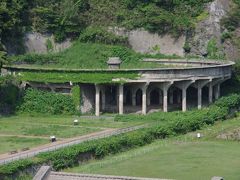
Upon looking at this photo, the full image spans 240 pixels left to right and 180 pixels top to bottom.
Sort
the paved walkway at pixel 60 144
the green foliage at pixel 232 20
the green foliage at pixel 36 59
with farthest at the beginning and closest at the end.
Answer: the green foliage at pixel 232 20
the green foliage at pixel 36 59
the paved walkway at pixel 60 144

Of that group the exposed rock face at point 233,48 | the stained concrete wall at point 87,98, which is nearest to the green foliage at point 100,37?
the exposed rock face at point 233,48

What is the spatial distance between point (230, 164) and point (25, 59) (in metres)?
38.5

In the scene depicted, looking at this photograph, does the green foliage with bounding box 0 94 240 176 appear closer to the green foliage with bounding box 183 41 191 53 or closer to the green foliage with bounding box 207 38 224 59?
the green foliage with bounding box 207 38 224 59

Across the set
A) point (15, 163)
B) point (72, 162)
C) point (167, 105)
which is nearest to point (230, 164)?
point (72, 162)

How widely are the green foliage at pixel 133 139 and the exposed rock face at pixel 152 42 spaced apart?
16443 mm

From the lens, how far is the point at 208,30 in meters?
86.4

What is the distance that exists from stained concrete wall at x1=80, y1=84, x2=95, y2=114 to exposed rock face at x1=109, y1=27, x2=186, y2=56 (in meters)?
18.1

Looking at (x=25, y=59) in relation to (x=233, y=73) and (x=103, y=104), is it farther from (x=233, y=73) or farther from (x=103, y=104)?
(x=233, y=73)

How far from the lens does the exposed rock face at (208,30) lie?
3381 inches

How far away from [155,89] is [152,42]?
12.0 meters

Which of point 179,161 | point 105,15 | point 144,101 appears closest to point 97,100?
point 144,101

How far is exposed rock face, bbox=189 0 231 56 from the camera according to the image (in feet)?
282

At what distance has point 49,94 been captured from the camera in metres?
69.1

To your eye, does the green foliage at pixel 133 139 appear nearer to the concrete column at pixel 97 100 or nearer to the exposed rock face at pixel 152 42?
the concrete column at pixel 97 100
